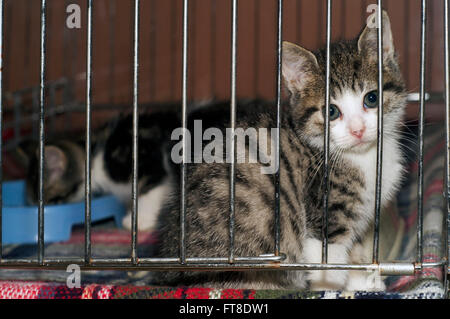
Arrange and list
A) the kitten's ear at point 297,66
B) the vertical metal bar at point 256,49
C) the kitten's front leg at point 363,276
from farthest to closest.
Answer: the vertical metal bar at point 256,49 < the kitten's ear at point 297,66 < the kitten's front leg at point 363,276

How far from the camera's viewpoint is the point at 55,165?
2664 millimetres

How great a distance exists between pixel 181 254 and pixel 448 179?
74 centimetres

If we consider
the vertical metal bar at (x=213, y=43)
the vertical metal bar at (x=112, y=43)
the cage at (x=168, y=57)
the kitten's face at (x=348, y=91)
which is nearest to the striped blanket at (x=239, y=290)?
the cage at (x=168, y=57)

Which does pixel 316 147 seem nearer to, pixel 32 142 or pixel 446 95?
pixel 446 95

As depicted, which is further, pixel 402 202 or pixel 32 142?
pixel 32 142

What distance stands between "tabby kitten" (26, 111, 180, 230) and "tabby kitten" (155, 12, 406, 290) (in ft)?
2.94

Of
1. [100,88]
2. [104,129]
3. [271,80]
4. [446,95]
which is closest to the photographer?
[446,95]

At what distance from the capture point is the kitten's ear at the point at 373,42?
1611 millimetres

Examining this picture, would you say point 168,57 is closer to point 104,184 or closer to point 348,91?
point 104,184

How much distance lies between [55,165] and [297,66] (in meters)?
1.49

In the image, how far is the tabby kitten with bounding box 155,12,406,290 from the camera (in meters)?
1.57

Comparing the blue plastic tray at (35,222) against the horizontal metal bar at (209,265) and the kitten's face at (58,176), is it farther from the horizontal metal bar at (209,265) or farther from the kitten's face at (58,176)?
the horizontal metal bar at (209,265)

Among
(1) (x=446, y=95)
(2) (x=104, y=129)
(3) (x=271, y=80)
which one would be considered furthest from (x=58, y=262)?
(3) (x=271, y=80)
